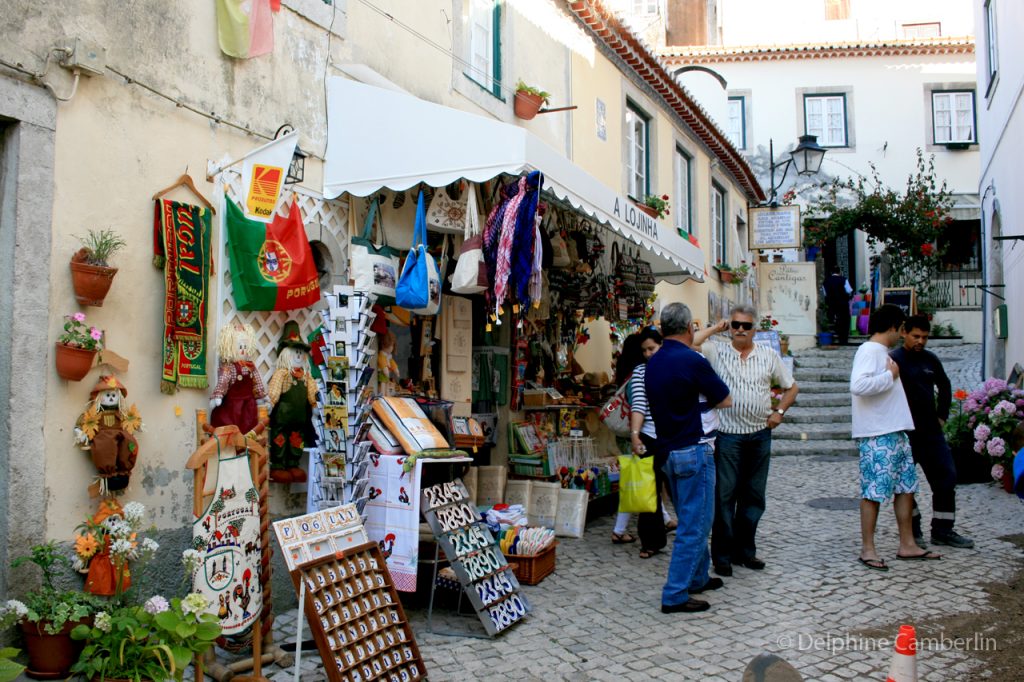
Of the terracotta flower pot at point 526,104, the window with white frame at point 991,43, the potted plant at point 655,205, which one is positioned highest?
the window with white frame at point 991,43

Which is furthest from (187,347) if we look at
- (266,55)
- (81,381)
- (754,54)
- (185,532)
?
(754,54)

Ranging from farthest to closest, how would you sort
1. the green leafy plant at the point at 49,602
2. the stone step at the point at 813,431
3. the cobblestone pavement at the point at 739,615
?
the stone step at the point at 813,431, the cobblestone pavement at the point at 739,615, the green leafy plant at the point at 49,602

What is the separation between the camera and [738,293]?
16.7 meters

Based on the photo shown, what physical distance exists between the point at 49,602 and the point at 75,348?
1149 millimetres

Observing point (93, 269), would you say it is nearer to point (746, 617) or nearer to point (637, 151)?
point (746, 617)

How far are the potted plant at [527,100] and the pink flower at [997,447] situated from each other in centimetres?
536

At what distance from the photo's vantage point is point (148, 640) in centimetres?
369

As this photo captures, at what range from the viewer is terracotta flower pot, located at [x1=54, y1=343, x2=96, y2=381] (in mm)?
4066

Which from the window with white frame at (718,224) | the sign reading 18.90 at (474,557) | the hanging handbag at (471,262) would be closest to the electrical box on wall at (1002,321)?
the window with white frame at (718,224)

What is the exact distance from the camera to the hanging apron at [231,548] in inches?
163

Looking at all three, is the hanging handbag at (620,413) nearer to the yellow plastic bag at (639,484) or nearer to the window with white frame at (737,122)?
the yellow plastic bag at (639,484)

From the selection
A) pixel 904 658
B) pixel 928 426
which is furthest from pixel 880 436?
pixel 904 658

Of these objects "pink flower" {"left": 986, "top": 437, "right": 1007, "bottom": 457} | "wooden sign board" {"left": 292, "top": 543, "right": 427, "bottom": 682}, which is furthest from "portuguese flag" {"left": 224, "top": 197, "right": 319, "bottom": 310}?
"pink flower" {"left": 986, "top": 437, "right": 1007, "bottom": 457}

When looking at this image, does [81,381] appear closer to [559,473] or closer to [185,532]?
[185,532]
